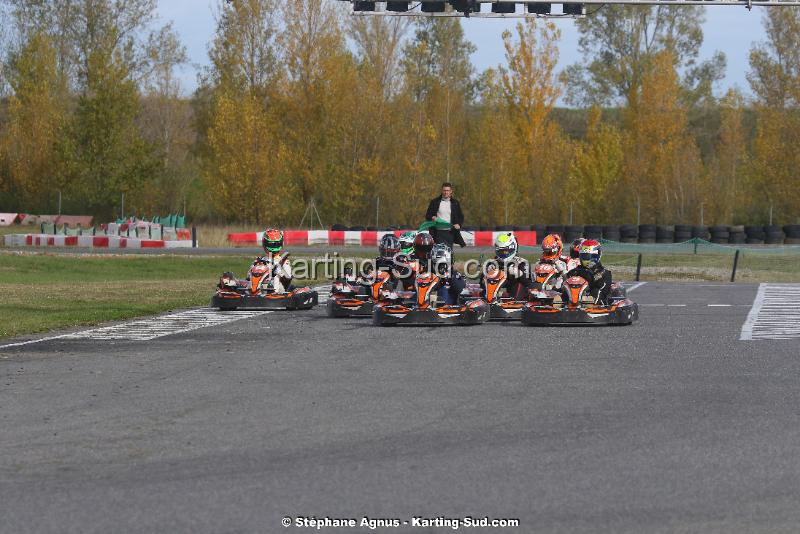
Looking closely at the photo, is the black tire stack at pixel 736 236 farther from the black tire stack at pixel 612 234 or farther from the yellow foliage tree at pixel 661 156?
the yellow foliage tree at pixel 661 156

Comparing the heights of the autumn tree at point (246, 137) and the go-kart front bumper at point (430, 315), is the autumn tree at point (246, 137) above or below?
above

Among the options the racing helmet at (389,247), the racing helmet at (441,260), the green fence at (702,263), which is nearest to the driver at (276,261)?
the racing helmet at (389,247)

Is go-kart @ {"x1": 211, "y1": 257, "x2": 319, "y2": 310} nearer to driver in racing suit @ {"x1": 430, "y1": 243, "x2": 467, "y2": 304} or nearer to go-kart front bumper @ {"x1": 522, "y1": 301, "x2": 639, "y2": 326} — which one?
driver in racing suit @ {"x1": 430, "y1": 243, "x2": 467, "y2": 304}

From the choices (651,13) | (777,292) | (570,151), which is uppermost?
(651,13)

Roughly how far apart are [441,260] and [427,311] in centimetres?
86

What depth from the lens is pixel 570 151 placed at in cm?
6444

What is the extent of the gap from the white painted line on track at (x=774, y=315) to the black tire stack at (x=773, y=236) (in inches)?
888

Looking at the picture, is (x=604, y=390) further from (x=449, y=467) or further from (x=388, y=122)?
(x=388, y=122)

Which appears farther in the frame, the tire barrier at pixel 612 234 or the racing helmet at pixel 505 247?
the tire barrier at pixel 612 234

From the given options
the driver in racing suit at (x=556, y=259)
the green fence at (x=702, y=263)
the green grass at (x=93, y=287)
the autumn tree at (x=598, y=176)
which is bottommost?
the green grass at (x=93, y=287)

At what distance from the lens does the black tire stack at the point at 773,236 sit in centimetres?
4956

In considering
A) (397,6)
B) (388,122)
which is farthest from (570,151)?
(397,6)

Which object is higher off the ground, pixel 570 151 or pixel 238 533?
pixel 570 151

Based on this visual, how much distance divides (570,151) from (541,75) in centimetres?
497
